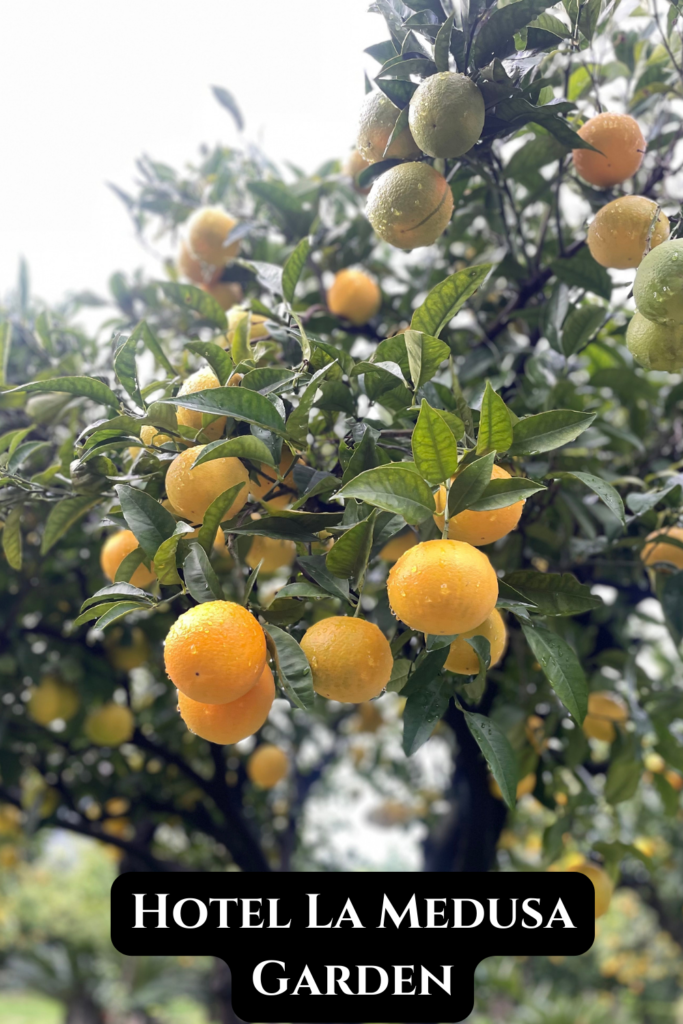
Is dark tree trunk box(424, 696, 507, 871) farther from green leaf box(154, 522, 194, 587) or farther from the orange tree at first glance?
green leaf box(154, 522, 194, 587)

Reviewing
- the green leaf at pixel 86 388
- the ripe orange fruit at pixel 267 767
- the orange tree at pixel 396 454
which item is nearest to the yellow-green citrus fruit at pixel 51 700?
the orange tree at pixel 396 454

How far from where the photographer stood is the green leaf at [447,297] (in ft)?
2.52

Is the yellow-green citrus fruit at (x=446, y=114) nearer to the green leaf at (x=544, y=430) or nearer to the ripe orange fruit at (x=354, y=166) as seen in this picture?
the green leaf at (x=544, y=430)

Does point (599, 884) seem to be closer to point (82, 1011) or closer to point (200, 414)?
point (200, 414)

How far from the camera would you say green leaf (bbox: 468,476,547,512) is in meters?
0.66

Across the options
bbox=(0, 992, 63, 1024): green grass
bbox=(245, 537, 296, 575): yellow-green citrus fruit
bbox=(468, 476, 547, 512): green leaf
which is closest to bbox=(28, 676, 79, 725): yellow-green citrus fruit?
bbox=(245, 537, 296, 575): yellow-green citrus fruit

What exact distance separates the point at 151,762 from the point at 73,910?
17.9 ft

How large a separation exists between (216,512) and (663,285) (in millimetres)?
516

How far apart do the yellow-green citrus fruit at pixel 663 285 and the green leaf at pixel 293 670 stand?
517 mm

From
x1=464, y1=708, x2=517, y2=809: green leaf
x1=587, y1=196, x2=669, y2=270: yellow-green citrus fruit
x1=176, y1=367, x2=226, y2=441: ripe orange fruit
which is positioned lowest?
x1=464, y1=708, x2=517, y2=809: green leaf

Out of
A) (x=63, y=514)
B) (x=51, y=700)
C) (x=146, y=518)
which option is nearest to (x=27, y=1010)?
(x=51, y=700)

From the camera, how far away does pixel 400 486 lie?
2.15 ft

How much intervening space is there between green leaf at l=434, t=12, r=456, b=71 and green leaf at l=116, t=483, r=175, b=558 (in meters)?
0.60

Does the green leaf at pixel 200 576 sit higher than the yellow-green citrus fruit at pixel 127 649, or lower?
higher
